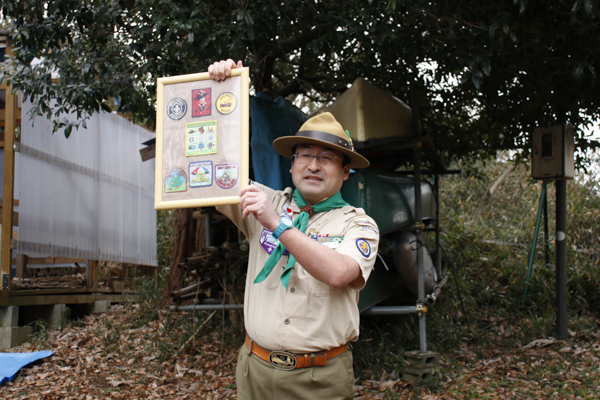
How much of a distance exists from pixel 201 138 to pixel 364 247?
2.78 feet

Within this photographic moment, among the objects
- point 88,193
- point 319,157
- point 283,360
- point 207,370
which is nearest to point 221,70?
point 319,157

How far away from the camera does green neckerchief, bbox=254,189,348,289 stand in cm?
218

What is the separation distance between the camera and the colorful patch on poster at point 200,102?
2.32m

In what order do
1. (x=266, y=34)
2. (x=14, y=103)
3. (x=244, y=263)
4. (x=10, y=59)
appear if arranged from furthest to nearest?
(x=14, y=103) < (x=244, y=263) < (x=10, y=59) < (x=266, y=34)

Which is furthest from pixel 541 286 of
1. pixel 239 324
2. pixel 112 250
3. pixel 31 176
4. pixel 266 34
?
pixel 31 176

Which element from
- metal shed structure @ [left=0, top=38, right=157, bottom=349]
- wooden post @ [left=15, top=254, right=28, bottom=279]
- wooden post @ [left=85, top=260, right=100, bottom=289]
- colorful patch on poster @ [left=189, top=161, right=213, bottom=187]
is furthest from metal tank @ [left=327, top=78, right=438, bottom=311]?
wooden post @ [left=15, top=254, right=28, bottom=279]

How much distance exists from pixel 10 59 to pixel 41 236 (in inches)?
93.2

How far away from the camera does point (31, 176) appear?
663 centimetres

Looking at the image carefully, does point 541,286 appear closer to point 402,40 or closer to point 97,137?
point 402,40

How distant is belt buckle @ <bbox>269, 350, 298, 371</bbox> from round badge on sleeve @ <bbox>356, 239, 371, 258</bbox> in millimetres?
527

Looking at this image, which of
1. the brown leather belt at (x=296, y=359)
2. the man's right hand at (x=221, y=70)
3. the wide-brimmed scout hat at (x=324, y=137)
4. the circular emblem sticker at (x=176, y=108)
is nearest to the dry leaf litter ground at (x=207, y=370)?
the brown leather belt at (x=296, y=359)

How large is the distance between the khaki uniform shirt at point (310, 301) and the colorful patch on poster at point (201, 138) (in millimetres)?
298

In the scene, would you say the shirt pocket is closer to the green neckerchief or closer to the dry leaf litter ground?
the green neckerchief

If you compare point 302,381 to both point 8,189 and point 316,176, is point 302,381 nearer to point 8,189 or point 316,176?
point 316,176
